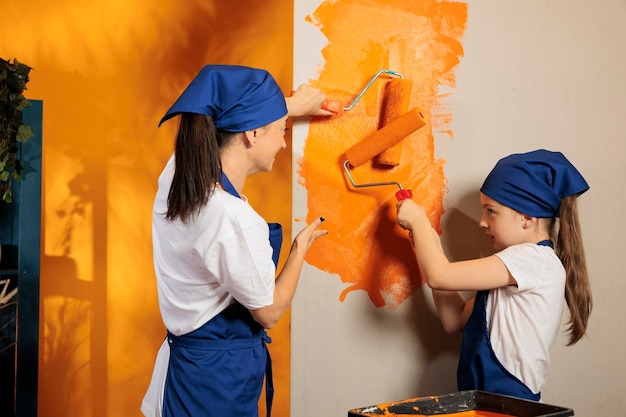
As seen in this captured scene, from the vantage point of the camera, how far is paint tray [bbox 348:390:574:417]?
138 cm

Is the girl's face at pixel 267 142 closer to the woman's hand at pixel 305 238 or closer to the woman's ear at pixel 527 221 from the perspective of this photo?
the woman's hand at pixel 305 238

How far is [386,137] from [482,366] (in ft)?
1.93

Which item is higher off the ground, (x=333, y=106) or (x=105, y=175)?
(x=333, y=106)

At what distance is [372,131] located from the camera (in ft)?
5.89

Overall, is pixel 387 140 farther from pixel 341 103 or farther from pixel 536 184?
pixel 536 184

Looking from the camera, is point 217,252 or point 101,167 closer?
point 217,252

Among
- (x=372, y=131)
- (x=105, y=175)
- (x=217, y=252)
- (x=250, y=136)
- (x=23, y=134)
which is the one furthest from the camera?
(x=105, y=175)

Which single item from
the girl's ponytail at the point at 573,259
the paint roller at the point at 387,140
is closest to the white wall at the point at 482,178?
the paint roller at the point at 387,140

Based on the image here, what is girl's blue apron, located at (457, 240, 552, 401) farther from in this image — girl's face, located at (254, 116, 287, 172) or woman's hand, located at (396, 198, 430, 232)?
girl's face, located at (254, 116, 287, 172)

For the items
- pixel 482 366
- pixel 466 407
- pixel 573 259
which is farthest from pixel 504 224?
pixel 466 407

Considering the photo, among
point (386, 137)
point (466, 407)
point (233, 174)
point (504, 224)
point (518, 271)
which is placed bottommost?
point (466, 407)

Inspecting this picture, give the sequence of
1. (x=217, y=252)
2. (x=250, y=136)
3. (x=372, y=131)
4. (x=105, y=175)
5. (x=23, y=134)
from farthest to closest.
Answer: (x=105, y=175) → (x=23, y=134) → (x=372, y=131) → (x=250, y=136) → (x=217, y=252)

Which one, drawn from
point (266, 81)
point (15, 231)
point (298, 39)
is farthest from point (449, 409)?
point (15, 231)

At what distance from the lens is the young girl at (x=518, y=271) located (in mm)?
1602
